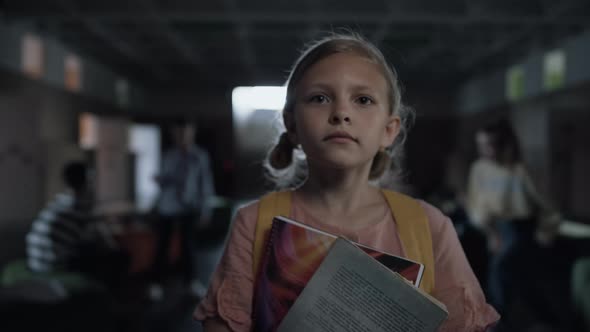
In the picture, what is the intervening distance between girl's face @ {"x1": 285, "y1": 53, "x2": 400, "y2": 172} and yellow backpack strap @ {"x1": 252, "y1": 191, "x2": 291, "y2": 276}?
86 mm

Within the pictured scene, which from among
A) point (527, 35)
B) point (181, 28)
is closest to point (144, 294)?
point (181, 28)

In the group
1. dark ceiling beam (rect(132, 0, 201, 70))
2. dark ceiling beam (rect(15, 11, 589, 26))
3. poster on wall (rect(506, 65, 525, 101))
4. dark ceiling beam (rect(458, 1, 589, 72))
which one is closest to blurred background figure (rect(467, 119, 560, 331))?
dark ceiling beam (rect(15, 11, 589, 26))

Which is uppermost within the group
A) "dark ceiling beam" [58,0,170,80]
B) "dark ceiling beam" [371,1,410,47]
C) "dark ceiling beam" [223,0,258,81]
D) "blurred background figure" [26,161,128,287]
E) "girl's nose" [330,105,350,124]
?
"dark ceiling beam" [371,1,410,47]

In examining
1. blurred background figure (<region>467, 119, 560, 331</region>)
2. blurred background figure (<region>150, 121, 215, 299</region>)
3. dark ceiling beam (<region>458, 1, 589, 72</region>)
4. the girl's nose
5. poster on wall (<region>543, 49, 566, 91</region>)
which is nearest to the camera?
the girl's nose

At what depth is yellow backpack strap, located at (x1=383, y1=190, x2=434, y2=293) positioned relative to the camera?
640 millimetres

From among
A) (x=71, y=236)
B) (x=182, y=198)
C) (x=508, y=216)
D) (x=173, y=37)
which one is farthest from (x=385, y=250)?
(x=173, y=37)

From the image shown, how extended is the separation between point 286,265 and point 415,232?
0.58 feet

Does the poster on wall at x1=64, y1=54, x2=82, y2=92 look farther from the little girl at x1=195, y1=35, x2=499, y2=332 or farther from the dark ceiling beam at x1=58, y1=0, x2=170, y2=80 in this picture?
the little girl at x1=195, y1=35, x2=499, y2=332

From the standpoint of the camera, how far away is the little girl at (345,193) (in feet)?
2.10

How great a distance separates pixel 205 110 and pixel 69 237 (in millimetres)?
8731

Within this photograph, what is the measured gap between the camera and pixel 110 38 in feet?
22.6

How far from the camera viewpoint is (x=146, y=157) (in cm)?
1250

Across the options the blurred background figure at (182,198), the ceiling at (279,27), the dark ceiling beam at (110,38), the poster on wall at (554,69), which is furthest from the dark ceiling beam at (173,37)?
the poster on wall at (554,69)

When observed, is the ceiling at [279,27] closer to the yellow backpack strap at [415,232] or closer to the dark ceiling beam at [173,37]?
the dark ceiling beam at [173,37]
